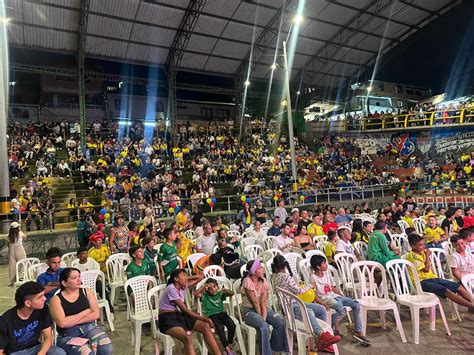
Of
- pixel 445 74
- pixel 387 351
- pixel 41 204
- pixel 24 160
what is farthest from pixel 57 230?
pixel 445 74

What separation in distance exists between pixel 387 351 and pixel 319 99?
27.0 metres

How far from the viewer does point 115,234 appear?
765cm

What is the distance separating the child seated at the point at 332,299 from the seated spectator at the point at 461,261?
66.9 inches

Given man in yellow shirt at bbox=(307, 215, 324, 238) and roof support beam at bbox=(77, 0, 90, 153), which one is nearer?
man in yellow shirt at bbox=(307, 215, 324, 238)

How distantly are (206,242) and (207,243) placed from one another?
0.03 m

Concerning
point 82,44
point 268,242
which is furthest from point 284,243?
point 82,44

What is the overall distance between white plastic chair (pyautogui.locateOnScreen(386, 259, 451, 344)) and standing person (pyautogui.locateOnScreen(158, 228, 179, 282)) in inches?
128

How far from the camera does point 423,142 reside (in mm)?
23812

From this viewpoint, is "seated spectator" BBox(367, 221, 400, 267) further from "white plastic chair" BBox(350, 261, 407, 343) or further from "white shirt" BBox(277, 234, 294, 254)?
"white shirt" BBox(277, 234, 294, 254)

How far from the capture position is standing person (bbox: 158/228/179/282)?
229 inches

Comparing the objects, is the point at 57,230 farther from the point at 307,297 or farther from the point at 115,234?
the point at 307,297

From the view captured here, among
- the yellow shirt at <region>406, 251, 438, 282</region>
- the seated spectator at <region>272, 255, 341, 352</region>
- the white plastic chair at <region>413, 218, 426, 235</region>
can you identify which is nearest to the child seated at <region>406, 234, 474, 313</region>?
the yellow shirt at <region>406, 251, 438, 282</region>

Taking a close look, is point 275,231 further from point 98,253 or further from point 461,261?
point 461,261

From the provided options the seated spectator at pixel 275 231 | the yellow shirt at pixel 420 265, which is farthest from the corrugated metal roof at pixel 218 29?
the yellow shirt at pixel 420 265
